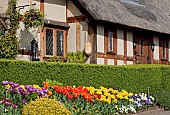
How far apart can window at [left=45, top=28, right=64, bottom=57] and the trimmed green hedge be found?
15.8ft

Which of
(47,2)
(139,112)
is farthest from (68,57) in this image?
(139,112)

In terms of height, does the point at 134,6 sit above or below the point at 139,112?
above

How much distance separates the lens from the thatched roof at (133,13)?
19953mm

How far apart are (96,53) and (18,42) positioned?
443 centimetres

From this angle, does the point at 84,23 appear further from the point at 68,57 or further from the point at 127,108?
the point at 127,108

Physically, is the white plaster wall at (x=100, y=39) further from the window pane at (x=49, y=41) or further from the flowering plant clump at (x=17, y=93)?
the flowering plant clump at (x=17, y=93)

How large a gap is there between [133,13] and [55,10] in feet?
17.4

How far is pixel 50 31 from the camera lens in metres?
19.8

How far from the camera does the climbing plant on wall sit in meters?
16.7

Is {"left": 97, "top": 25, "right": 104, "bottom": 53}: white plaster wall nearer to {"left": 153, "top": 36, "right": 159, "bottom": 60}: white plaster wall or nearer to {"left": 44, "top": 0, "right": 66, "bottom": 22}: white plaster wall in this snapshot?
{"left": 44, "top": 0, "right": 66, "bottom": 22}: white plaster wall

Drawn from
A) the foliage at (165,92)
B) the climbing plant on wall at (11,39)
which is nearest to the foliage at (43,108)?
the foliage at (165,92)

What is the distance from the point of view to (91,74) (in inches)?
574

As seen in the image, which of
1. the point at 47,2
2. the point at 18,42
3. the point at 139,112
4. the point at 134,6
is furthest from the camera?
the point at 134,6

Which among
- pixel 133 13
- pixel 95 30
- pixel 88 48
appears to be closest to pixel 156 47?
pixel 133 13
